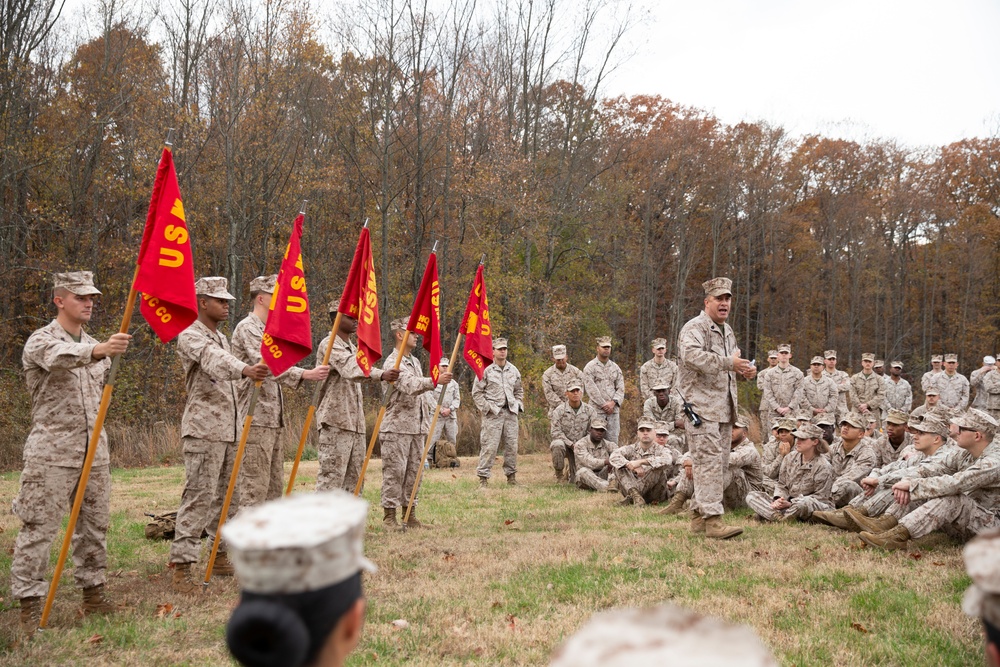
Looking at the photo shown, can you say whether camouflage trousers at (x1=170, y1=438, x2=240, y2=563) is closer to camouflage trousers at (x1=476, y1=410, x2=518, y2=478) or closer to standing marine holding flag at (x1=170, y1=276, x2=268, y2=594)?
standing marine holding flag at (x1=170, y1=276, x2=268, y2=594)

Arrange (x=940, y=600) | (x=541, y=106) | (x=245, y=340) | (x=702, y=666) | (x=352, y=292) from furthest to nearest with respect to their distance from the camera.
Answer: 1. (x=541, y=106)
2. (x=352, y=292)
3. (x=245, y=340)
4. (x=940, y=600)
5. (x=702, y=666)

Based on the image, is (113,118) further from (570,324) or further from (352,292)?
(352,292)

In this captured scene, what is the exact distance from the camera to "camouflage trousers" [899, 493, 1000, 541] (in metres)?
7.91

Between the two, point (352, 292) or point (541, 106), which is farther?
point (541, 106)

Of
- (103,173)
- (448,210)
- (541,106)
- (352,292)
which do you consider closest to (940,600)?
(352,292)

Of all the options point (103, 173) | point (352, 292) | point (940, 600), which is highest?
point (103, 173)

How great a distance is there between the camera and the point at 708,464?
8.70m

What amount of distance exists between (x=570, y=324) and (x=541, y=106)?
8665 millimetres

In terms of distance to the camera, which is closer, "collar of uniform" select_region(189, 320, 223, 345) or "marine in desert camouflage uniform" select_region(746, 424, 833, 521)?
"collar of uniform" select_region(189, 320, 223, 345)

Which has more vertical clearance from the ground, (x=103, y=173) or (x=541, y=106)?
(x=541, y=106)

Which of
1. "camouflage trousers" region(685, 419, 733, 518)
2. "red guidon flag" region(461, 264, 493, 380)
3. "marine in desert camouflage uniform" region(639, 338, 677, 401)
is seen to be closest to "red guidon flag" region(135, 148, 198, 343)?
"red guidon flag" region(461, 264, 493, 380)

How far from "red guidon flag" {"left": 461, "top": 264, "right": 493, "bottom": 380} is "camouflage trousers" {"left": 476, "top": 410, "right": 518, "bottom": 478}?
10.6 ft

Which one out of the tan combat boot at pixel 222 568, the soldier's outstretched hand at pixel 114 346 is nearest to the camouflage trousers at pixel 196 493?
the tan combat boot at pixel 222 568

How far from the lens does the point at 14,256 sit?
2414cm
